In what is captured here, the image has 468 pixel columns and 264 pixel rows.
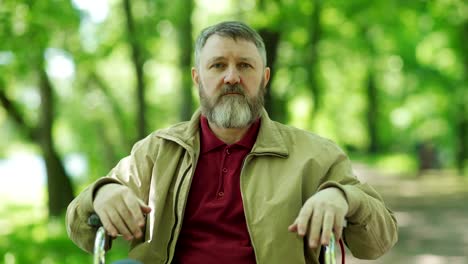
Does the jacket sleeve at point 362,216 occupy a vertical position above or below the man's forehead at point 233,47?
below

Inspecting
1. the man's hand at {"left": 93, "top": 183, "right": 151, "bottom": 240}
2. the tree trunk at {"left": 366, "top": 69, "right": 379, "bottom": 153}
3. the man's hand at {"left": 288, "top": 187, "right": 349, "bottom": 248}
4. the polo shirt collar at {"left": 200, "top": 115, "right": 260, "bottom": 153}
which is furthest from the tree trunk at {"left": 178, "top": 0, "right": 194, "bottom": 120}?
the tree trunk at {"left": 366, "top": 69, "right": 379, "bottom": 153}

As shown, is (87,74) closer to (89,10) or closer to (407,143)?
(89,10)

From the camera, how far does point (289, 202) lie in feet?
9.18

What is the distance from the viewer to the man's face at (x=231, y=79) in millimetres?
2980

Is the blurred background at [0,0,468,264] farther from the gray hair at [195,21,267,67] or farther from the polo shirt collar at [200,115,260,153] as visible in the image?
the gray hair at [195,21,267,67]

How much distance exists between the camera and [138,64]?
1041 centimetres

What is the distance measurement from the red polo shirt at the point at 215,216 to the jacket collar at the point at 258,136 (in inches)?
3.3

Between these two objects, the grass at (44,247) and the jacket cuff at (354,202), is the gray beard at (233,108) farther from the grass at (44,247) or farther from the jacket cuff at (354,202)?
the grass at (44,247)

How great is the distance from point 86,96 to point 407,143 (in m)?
27.1

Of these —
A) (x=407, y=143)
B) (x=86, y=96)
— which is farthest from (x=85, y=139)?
(x=407, y=143)

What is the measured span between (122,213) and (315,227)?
0.67 metres

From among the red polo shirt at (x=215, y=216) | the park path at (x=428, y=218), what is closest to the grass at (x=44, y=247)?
the park path at (x=428, y=218)

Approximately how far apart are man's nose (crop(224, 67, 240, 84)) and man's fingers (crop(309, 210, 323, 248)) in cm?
81

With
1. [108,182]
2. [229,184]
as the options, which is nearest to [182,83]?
[229,184]
